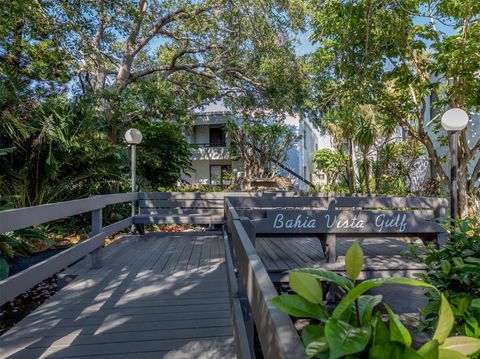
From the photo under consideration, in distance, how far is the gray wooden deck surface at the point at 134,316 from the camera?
2387 millimetres

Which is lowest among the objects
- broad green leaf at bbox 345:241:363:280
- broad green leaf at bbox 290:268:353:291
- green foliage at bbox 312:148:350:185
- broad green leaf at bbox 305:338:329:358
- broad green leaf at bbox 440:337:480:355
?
broad green leaf at bbox 440:337:480:355

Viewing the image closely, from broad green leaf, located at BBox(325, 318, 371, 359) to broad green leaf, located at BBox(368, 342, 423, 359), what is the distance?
0.03m

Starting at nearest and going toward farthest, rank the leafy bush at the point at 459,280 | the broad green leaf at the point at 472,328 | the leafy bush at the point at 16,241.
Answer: the broad green leaf at the point at 472,328
the leafy bush at the point at 459,280
the leafy bush at the point at 16,241

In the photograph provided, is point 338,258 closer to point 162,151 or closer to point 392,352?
point 392,352

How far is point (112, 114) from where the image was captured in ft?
29.2

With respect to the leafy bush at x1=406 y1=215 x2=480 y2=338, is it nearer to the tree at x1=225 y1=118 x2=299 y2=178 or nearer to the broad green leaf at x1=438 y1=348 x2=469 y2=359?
the broad green leaf at x1=438 y1=348 x2=469 y2=359

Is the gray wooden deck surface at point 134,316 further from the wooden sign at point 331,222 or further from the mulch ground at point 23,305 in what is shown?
the wooden sign at point 331,222

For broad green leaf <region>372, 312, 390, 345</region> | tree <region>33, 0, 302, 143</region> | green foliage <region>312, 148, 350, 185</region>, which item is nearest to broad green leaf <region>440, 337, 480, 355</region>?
broad green leaf <region>372, 312, 390, 345</region>

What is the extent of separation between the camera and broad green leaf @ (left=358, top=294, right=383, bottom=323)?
78cm

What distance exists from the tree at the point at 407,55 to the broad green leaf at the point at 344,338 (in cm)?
524

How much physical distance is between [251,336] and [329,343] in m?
1.27

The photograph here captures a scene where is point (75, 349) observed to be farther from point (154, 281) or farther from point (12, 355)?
point (154, 281)

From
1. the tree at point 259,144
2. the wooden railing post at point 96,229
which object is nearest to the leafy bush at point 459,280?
the wooden railing post at point 96,229

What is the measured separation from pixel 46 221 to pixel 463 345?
2.79 meters
